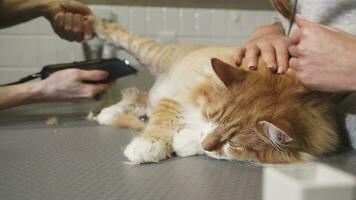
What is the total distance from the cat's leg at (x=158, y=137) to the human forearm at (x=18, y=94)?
48cm

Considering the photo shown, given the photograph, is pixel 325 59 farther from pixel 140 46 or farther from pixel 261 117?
pixel 140 46

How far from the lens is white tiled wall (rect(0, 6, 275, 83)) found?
6.64 ft

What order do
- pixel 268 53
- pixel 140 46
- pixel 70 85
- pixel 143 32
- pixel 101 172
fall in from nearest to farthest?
pixel 101 172
pixel 268 53
pixel 70 85
pixel 140 46
pixel 143 32

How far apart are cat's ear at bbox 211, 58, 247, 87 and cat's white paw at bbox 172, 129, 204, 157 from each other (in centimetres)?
16

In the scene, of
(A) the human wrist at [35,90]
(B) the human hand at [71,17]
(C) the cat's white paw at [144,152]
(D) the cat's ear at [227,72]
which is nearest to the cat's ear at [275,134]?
(D) the cat's ear at [227,72]

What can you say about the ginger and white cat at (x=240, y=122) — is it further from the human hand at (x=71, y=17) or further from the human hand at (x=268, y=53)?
the human hand at (x=71, y=17)

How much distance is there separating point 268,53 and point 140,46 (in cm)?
76

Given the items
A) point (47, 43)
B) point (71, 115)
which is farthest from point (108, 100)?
point (47, 43)

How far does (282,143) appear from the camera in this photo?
3.01 feet

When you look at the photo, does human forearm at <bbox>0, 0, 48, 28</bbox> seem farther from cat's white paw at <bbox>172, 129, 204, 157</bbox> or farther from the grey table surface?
cat's white paw at <bbox>172, 129, 204, 157</bbox>

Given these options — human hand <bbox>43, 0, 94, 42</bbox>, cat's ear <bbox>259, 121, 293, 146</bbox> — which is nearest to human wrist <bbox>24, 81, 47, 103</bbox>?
human hand <bbox>43, 0, 94, 42</bbox>

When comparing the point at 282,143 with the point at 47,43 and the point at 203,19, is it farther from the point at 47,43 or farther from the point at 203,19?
the point at 47,43

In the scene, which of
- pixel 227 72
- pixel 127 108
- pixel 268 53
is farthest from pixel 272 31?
pixel 127 108

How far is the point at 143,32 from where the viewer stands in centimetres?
208
